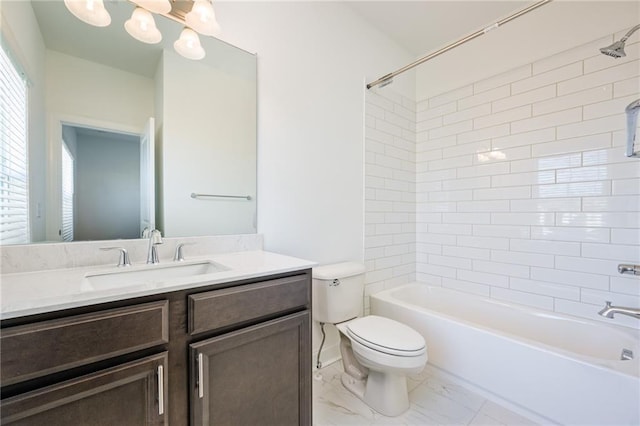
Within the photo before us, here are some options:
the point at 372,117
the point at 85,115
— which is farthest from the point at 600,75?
the point at 85,115

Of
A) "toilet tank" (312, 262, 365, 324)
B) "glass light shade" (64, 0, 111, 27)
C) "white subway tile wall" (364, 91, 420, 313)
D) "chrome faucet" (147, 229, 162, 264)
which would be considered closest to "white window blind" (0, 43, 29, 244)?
"glass light shade" (64, 0, 111, 27)

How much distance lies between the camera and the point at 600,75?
5.52 ft

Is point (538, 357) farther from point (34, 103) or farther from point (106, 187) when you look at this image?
point (34, 103)

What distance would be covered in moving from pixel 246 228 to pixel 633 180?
2.27 metres

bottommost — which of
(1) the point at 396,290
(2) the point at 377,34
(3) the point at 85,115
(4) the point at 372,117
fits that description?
(1) the point at 396,290

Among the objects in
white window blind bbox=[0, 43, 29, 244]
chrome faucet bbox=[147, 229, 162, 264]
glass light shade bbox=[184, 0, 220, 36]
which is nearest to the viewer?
white window blind bbox=[0, 43, 29, 244]

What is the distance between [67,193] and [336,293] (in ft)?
4.64

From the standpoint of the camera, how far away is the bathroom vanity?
66 centimetres

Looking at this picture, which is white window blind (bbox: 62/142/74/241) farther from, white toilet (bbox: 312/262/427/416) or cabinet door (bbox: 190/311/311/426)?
white toilet (bbox: 312/262/427/416)

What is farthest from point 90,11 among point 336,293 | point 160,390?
point 336,293

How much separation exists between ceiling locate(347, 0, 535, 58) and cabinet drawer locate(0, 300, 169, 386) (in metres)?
2.34

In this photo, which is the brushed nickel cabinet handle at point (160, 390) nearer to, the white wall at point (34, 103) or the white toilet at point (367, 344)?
the white wall at point (34, 103)

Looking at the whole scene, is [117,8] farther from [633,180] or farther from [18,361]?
[633,180]

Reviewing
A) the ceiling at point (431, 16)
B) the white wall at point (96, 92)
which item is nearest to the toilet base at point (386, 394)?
the white wall at point (96, 92)
